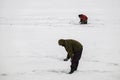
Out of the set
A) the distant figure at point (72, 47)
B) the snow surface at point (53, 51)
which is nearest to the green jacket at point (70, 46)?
the distant figure at point (72, 47)

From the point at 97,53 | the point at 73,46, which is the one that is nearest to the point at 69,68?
the point at 73,46

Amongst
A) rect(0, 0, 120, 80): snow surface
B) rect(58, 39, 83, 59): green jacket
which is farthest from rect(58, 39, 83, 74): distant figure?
rect(0, 0, 120, 80): snow surface

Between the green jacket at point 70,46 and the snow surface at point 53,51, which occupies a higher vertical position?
the green jacket at point 70,46

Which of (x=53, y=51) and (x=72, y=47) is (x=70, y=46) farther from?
(x=53, y=51)

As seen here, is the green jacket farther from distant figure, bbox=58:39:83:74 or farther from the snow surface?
the snow surface

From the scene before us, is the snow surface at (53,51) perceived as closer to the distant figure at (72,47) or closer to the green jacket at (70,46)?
the distant figure at (72,47)

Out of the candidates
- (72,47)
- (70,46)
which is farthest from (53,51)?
(70,46)

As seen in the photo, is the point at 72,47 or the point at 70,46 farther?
the point at 72,47

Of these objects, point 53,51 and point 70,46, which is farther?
point 53,51

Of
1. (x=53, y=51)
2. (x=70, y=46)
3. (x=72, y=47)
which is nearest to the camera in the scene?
(x=70, y=46)

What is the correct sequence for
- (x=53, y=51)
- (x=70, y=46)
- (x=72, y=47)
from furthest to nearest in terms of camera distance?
(x=53, y=51)
(x=72, y=47)
(x=70, y=46)

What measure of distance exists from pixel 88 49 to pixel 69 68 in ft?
10.1

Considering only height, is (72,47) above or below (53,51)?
above

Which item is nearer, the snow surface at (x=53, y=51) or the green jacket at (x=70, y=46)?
the green jacket at (x=70, y=46)
